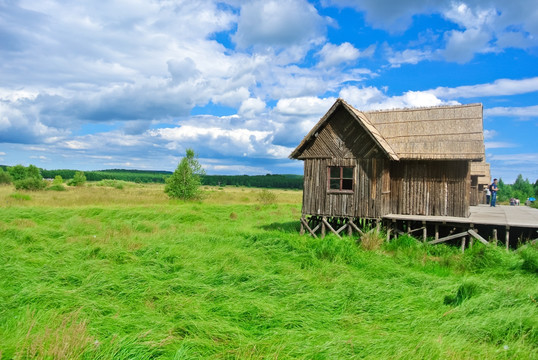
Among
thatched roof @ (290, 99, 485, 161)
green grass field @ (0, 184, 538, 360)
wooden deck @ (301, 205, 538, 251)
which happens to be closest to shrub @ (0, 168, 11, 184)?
green grass field @ (0, 184, 538, 360)

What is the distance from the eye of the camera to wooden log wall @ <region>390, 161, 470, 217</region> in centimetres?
1489

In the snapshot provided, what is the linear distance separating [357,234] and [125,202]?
2200 cm

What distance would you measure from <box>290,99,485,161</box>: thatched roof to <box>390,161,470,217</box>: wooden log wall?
71 cm

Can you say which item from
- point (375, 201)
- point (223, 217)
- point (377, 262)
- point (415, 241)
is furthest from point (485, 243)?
point (223, 217)

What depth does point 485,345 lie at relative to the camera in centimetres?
549

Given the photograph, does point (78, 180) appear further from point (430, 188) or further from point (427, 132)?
point (430, 188)

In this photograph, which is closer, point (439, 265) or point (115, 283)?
point (115, 283)

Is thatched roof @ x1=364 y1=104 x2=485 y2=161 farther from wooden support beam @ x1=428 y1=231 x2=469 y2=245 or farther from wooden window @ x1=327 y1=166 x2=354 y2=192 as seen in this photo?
wooden support beam @ x1=428 y1=231 x2=469 y2=245

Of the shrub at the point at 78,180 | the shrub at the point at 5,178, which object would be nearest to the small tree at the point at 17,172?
the shrub at the point at 5,178

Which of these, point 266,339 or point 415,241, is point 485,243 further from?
point 266,339

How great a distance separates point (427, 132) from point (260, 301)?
40.1ft

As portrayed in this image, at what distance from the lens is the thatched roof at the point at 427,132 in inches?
566

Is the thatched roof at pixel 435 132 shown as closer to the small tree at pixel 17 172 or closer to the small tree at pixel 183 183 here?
the small tree at pixel 183 183

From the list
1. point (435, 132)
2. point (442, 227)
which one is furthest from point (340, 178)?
point (442, 227)
